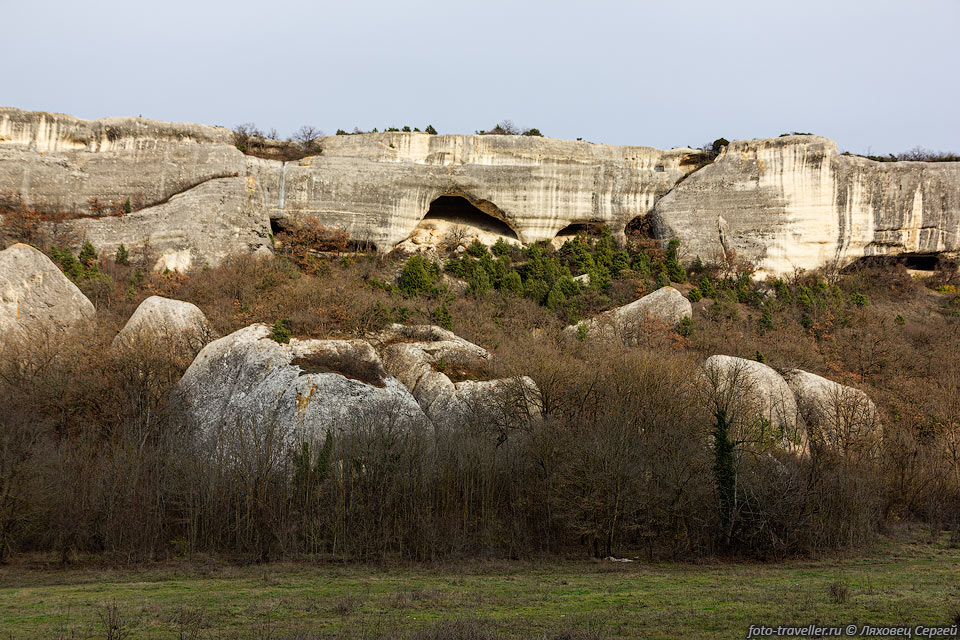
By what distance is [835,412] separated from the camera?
103 ft

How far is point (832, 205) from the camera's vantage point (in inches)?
1956

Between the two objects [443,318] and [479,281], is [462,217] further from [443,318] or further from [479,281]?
[443,318]

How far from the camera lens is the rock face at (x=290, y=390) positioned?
2469 cm

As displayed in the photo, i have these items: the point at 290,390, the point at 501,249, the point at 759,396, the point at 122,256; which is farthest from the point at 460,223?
the point at 290,390

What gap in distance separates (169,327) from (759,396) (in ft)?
79.3

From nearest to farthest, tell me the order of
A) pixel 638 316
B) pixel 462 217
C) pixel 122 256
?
1. pixel 638 316
2. pixel 122 256
3. pixel 462 217

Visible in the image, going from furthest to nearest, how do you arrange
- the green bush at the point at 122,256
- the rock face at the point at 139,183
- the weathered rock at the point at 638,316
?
the rock face at the point at 139,183
the green bush at the point at 122,256
the weathered rock at the point at 638,316

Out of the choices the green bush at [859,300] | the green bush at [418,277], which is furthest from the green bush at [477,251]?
the green bush at [859,300]

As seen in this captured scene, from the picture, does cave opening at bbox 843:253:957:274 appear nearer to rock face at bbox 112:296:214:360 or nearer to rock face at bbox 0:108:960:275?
rock face at bbox 0:108:960:275

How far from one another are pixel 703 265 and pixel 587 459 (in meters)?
30.9

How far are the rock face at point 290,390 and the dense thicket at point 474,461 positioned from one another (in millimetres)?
657

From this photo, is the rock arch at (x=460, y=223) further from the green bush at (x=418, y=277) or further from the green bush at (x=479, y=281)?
the green bush at (x=479, y=281)

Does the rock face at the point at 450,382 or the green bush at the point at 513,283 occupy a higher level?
the green bush at the point at 513,283

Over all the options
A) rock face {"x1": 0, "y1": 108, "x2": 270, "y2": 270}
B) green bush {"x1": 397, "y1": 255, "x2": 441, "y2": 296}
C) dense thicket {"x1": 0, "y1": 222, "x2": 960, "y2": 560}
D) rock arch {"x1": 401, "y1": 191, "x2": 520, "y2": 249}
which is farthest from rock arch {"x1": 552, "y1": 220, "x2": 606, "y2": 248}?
rock face {"x1": 0, "y1": 108, "x2": 270, "y2": 270}
